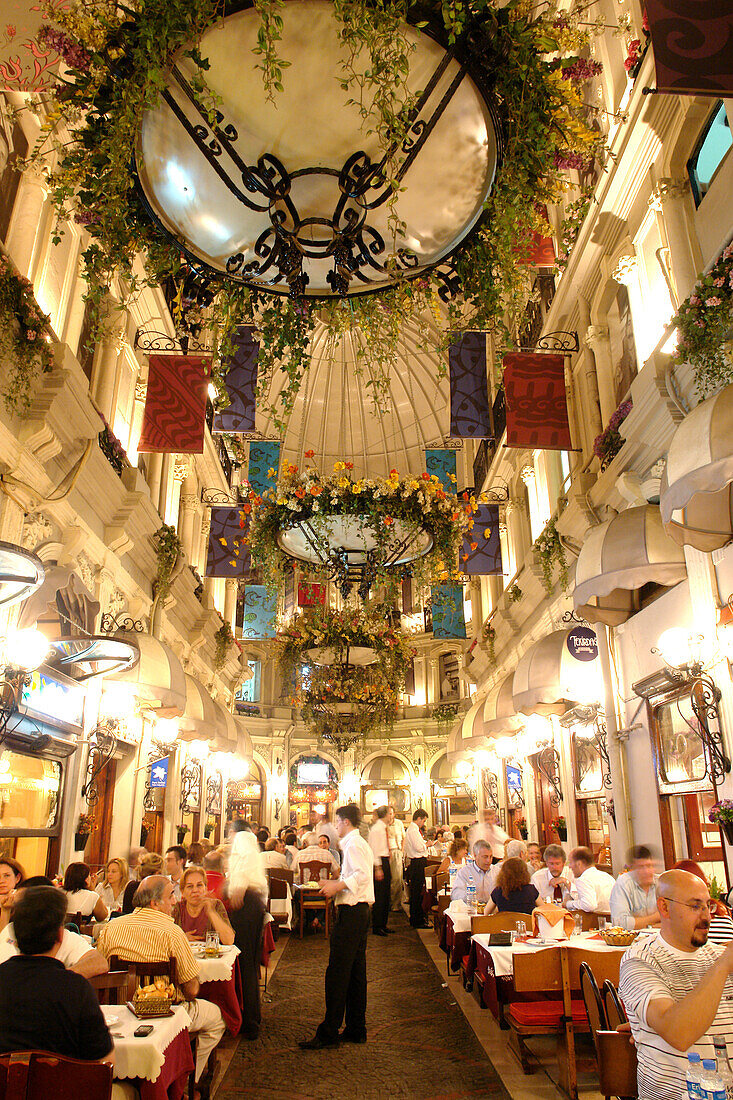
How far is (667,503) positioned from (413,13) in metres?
3.35

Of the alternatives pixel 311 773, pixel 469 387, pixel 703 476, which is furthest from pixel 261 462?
pixel 311 773

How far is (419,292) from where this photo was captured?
3518mm

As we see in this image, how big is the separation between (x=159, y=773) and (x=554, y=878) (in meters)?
7.84

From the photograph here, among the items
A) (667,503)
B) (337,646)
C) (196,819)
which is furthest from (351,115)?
(196,819)

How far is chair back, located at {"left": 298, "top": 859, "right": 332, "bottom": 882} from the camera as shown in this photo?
13399 mm

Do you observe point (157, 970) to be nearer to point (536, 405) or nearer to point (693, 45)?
point (693, 45)

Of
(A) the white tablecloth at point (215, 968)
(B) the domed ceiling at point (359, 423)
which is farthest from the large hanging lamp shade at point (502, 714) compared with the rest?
(B) the domed ceiling at point (359, 423)

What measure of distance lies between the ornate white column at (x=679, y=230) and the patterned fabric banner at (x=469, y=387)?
2420mm

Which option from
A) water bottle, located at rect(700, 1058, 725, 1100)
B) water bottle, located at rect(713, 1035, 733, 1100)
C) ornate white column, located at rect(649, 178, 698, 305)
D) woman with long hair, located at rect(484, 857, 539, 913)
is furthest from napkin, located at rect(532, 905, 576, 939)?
ornate white column, located at rect(649, 178, 698, 305)

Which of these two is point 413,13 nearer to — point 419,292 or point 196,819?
point 419,292

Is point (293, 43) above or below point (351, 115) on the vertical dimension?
above

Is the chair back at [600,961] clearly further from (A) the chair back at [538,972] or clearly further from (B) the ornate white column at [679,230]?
(B) the ornate white column at [679,230]

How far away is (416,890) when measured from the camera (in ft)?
48.2

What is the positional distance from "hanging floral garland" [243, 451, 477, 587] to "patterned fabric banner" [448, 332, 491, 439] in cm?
113
